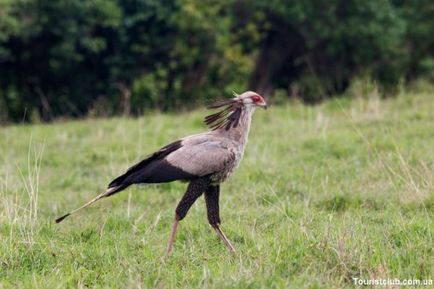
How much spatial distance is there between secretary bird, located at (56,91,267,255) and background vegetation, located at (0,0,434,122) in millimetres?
10928

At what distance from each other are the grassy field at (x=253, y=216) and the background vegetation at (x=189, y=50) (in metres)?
6.19

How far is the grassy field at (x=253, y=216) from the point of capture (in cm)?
488

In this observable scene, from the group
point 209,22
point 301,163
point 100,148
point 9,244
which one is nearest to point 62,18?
point 209,22

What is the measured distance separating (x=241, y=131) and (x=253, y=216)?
1.10 m

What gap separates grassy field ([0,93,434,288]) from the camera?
4883 mm

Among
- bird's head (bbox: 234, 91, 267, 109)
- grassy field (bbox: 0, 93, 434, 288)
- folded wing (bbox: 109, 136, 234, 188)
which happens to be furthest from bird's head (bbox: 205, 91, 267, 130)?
grassy field (bbox: 0, 93, 434, 288)

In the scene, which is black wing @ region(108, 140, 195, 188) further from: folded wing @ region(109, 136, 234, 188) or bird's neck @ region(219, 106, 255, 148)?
bird's neck @ region(219, 106, 255, 148)

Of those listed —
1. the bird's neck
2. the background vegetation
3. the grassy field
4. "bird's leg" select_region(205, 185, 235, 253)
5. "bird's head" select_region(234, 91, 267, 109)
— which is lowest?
the background vegetation

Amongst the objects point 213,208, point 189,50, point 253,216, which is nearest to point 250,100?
point 213,208

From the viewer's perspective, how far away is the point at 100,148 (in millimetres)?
10570

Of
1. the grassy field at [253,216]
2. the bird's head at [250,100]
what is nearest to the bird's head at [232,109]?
the bird's head at [250,100]

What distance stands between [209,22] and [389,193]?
11779 millimetres

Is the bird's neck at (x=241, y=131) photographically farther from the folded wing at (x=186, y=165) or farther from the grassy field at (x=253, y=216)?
the grassy field at (x=253, y=216)

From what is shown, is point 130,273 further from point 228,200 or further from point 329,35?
point 329,35
